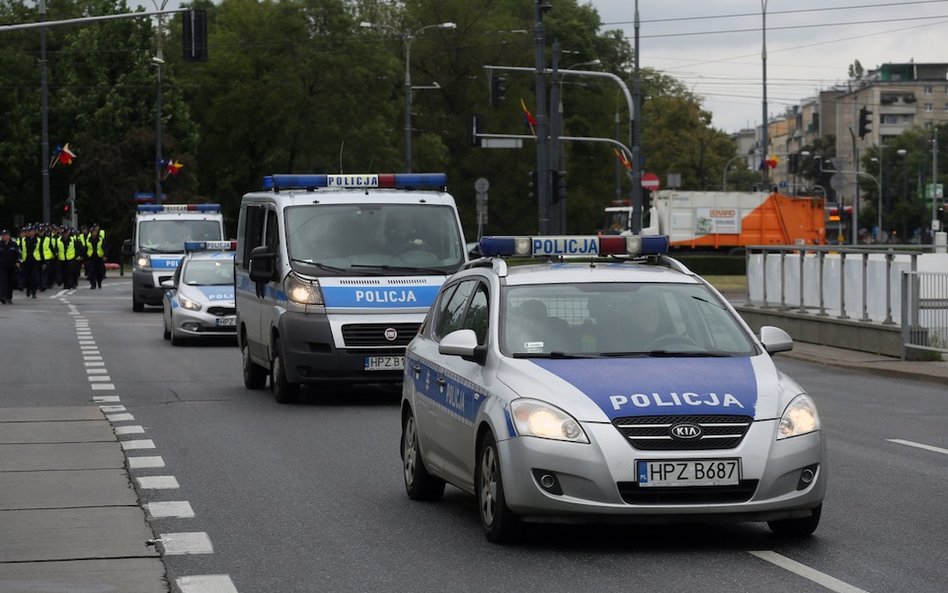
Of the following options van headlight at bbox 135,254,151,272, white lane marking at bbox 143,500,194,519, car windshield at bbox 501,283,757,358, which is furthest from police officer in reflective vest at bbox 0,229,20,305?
car windshield at bbox 501,283,757,358

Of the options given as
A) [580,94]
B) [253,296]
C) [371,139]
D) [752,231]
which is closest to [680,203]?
[752,231]

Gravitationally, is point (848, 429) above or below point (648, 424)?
below

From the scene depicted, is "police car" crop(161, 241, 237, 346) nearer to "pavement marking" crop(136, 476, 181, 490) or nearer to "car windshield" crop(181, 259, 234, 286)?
"car windshield" crop(181, 259, 234, 286)

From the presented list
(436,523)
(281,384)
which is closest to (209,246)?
(281,384)

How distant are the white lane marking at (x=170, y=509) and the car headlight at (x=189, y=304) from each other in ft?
60.2

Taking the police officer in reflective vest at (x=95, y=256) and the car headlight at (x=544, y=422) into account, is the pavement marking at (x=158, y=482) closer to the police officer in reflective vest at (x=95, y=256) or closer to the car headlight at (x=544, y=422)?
the car headlight at (x=544, y=422)

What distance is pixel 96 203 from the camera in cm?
8512

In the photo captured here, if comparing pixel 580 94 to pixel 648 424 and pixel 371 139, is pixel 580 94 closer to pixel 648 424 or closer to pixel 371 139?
pixel 371 139

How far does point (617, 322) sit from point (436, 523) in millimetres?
1467

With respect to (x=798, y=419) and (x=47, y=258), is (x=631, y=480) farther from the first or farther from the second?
(x=47, y=258)

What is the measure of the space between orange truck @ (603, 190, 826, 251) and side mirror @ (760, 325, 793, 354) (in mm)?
60154

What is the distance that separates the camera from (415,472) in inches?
428

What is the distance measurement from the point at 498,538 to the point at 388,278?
9.53m

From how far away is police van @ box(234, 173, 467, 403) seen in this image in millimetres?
18016
